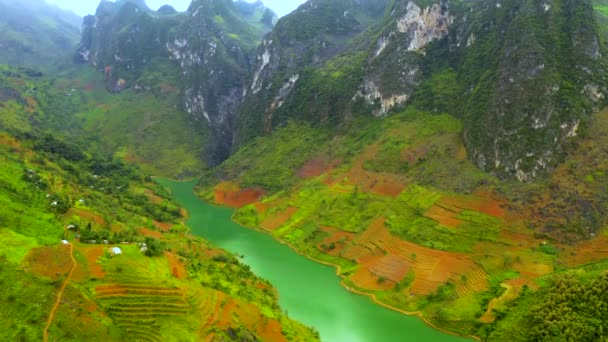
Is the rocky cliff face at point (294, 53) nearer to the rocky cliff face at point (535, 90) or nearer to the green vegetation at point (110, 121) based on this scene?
the green vegetation at point (110, 121)

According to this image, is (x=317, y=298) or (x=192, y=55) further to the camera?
(x=192, y=55)

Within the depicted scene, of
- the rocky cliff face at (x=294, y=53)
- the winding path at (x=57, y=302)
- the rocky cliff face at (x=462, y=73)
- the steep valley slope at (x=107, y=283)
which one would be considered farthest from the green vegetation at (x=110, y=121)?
the winding path at (x=57, y=302)

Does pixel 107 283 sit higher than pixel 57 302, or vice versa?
pixel 107 283

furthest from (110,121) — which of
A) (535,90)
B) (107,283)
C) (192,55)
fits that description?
(107,283)

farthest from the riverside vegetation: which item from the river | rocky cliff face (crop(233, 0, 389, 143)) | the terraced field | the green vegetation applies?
the river

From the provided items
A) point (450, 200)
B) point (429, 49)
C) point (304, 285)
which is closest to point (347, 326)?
point (304, 285)

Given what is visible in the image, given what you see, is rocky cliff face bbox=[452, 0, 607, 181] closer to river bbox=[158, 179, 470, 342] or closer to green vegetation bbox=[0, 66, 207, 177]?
river bbox=[158, 179, 470, 342]

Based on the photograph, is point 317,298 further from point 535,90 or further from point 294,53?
point 294,53
